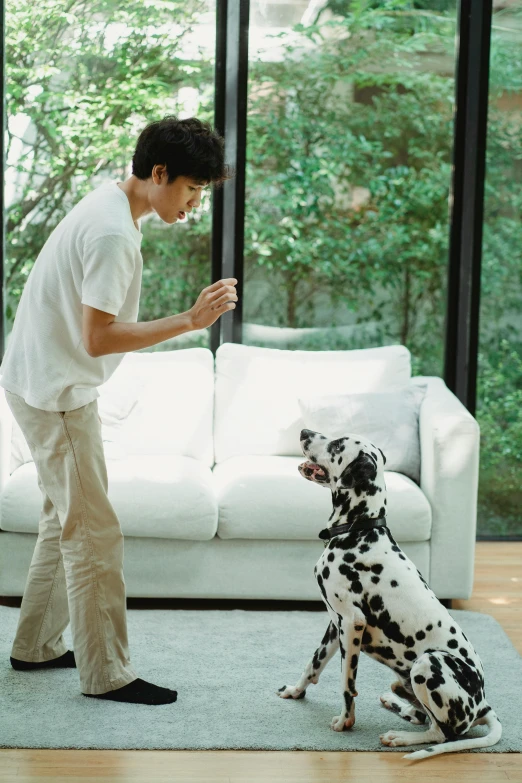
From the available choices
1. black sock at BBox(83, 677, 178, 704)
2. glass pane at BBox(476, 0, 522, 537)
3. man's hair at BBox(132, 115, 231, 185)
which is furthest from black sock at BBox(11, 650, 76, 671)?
glass pane at BBox(476, 0, 522, 537)

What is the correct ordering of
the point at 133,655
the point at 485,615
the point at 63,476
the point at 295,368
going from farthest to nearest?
the point at 295,368
the point at 485,615
the point at 133,655
the point at 63,476

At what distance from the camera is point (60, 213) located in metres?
4.45

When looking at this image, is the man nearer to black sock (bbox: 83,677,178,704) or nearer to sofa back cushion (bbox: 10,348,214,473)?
black sock (bbox: 83,677,178,704)

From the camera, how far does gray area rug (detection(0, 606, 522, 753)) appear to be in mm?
2383

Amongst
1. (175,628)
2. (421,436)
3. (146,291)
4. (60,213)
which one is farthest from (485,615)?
(60,213)

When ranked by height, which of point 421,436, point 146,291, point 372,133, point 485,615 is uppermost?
point 372,133

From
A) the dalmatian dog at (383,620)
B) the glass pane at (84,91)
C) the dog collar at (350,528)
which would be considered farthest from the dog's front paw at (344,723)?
the glass pane at (84,91)

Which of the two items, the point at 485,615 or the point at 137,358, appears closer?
the point at 485,615

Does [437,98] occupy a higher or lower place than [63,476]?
higher

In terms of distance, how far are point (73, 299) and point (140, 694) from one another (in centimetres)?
109

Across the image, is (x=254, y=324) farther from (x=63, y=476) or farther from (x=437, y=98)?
(x=63, y=476)

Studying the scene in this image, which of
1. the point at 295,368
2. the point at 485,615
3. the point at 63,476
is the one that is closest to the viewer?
the point at 63,476

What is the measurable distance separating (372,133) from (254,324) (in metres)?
1.06

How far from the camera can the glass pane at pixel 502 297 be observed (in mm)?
4473
